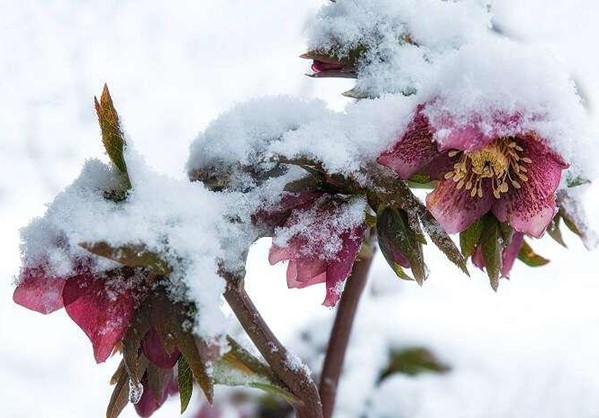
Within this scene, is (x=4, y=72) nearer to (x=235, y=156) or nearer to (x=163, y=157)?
(x=163, y=157)

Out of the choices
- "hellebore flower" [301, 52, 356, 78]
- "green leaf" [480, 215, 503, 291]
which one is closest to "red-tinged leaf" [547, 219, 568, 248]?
"green leaf" [480, 215, 503, 291]

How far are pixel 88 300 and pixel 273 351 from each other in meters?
0.16

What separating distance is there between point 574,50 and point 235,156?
8.06 feet

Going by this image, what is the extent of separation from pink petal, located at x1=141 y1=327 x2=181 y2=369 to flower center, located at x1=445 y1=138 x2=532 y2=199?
0.25 m

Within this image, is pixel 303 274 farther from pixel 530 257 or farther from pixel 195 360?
pixel 530 257

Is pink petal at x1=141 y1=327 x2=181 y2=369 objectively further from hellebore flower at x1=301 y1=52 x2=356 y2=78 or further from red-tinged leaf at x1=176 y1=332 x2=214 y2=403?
hellebore flower at x1=301 y1=52 x2=356 y2=78

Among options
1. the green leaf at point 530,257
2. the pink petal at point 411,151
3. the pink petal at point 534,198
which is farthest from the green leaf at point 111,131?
the green leaf at point 530,257

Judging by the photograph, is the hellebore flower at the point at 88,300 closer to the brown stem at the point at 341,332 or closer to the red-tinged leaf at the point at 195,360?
the red-tinged leaf at the point at 195,360

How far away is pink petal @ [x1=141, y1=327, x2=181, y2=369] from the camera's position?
56cm

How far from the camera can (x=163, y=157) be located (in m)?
2.32

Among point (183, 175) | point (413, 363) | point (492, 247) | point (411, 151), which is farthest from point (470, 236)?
point (413, 363)

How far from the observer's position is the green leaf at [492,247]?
674mm

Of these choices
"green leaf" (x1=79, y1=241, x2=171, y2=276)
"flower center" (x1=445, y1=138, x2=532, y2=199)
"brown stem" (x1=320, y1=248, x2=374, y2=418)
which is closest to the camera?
"green leaf" (x1=79, y1=241, x2=171, y2=276)

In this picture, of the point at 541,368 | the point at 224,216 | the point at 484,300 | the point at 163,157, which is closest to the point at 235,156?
the point at 224,216
